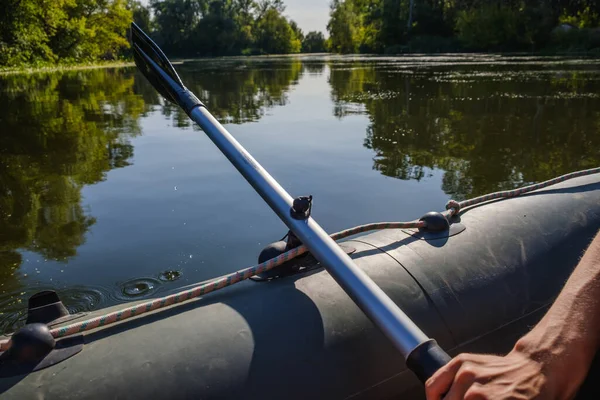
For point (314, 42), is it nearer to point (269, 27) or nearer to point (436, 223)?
point (269, 27)

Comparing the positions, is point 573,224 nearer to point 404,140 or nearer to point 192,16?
point 404,140

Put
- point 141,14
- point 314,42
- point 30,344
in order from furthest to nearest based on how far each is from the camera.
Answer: point 314,42 < point 141,14 < point 30,344

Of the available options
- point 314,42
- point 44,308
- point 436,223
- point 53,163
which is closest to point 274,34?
point 314,42

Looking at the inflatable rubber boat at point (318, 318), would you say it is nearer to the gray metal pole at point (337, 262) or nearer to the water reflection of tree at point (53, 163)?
the gray metal pole at point (337, 262)

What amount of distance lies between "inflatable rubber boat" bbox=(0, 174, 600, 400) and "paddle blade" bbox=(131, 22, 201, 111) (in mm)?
1208

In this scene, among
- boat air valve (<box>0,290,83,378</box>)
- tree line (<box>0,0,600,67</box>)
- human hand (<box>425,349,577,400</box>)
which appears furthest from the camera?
tree line (<box>0,0,600,67</box>)

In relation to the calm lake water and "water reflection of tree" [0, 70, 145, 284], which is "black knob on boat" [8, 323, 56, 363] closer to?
the calm lake water

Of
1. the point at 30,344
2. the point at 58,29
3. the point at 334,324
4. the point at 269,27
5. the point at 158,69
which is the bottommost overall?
the point at 334,324

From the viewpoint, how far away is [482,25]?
37.7 m

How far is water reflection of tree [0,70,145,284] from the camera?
327 centimetres

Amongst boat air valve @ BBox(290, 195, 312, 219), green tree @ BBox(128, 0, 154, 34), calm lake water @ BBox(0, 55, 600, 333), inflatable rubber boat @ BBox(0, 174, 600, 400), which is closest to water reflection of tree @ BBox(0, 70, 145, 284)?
calm lake water @ BBox(0, 55, 600, 333)

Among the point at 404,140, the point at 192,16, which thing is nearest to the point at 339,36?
the point at 192,16

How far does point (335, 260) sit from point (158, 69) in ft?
5.52

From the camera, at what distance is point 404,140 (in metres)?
6.17
